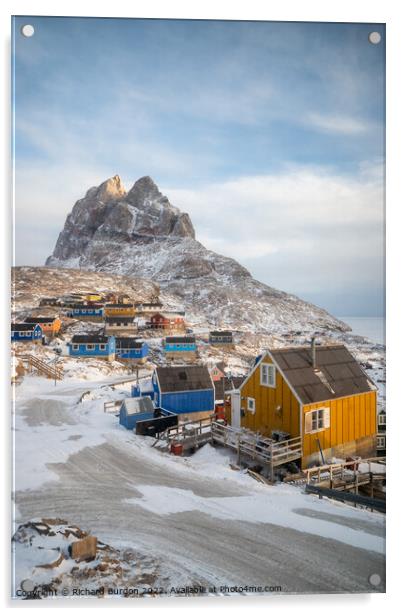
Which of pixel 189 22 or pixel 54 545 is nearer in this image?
pixel 54 545

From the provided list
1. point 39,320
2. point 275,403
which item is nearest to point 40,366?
point 39,320

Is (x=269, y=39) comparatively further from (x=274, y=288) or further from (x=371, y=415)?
(x=371, y=415)

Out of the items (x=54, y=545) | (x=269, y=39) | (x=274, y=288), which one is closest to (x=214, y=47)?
(x=269, y=39)

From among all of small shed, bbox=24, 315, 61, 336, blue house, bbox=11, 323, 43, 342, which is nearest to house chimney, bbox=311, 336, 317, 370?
blue house, bbox=11, 323, 43, 342

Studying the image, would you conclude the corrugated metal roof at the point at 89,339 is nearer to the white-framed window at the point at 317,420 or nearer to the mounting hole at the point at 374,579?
the white-framed window at the point at 317,420

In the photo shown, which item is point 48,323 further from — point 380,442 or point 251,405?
point 380,442
